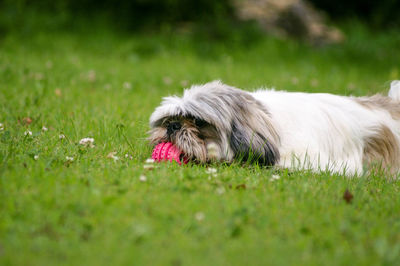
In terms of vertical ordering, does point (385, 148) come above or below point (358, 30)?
below

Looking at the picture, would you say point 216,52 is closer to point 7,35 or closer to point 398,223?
point 7,35

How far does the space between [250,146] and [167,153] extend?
0.83 metres

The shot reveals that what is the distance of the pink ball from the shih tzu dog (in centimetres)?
6

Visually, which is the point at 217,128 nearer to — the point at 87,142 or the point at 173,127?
the point at 173,127

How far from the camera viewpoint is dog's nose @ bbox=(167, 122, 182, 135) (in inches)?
164

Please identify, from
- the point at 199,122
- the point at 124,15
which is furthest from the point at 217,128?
the point at 124,15

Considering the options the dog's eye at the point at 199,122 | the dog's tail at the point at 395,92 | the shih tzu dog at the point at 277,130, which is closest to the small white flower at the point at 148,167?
the shih tzu dog at the point at 277,130

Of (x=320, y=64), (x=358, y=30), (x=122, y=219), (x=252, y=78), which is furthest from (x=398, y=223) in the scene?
(x=358, y=30)

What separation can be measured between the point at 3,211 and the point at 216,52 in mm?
8466

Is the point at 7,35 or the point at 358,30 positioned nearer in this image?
the point at 7,35

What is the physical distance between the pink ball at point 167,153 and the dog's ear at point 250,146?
0.53m

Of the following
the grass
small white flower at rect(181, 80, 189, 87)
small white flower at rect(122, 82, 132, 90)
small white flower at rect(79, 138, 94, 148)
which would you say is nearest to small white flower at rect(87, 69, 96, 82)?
small white flower at rect(122, 82, 132, 90)

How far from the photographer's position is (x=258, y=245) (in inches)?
98.8

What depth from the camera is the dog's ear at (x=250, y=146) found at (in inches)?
163
